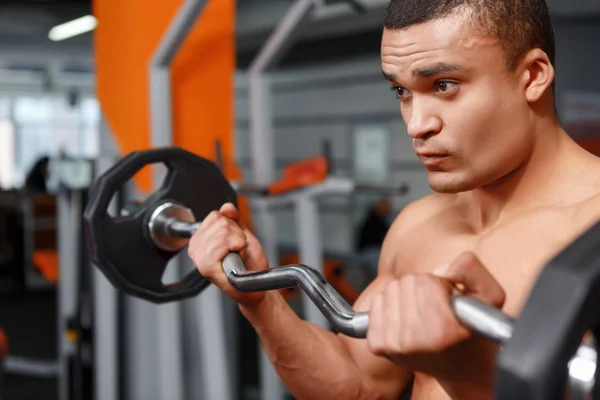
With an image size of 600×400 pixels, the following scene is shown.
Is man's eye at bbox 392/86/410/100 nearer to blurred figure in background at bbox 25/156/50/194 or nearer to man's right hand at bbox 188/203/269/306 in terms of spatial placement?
man's right hand at bbox 188/203/269/306

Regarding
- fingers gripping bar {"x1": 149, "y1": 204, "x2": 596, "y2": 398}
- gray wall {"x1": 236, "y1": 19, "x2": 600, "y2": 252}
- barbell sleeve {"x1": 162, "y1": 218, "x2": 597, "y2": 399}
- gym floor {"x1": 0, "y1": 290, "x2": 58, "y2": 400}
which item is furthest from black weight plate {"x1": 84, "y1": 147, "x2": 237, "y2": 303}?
gray wall {"x1": 236, "y1": 19, "x2": 600, "y2": 252}

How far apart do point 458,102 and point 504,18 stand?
0.42 ft

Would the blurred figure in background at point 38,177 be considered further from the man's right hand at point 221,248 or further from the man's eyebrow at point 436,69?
the man's eyebrow at point 436,69

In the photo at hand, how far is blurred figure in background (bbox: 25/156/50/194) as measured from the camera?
7023 mm

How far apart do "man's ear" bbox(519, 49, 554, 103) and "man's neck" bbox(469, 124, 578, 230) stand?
0.06 m

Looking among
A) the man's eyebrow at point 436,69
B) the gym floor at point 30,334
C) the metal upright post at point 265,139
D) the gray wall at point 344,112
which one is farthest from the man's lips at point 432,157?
the gray wall at point 344,112

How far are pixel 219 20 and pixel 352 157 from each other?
19.4 ft

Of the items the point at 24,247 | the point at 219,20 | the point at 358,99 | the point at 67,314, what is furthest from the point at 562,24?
the point at 24,247

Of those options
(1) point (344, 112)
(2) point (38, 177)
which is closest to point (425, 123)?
(2) point (38, 177)

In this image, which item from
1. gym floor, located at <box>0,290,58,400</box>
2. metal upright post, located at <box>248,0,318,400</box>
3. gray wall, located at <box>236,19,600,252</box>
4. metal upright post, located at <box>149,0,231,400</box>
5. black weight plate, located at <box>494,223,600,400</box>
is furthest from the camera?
gray wall, located at <box>236,19,600,252</box>

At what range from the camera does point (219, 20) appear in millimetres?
2828

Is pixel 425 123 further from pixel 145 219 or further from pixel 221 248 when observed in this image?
pixel 145 219

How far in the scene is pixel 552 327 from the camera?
542 mm

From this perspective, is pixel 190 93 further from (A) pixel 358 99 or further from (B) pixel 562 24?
(A) pixel 358 99
